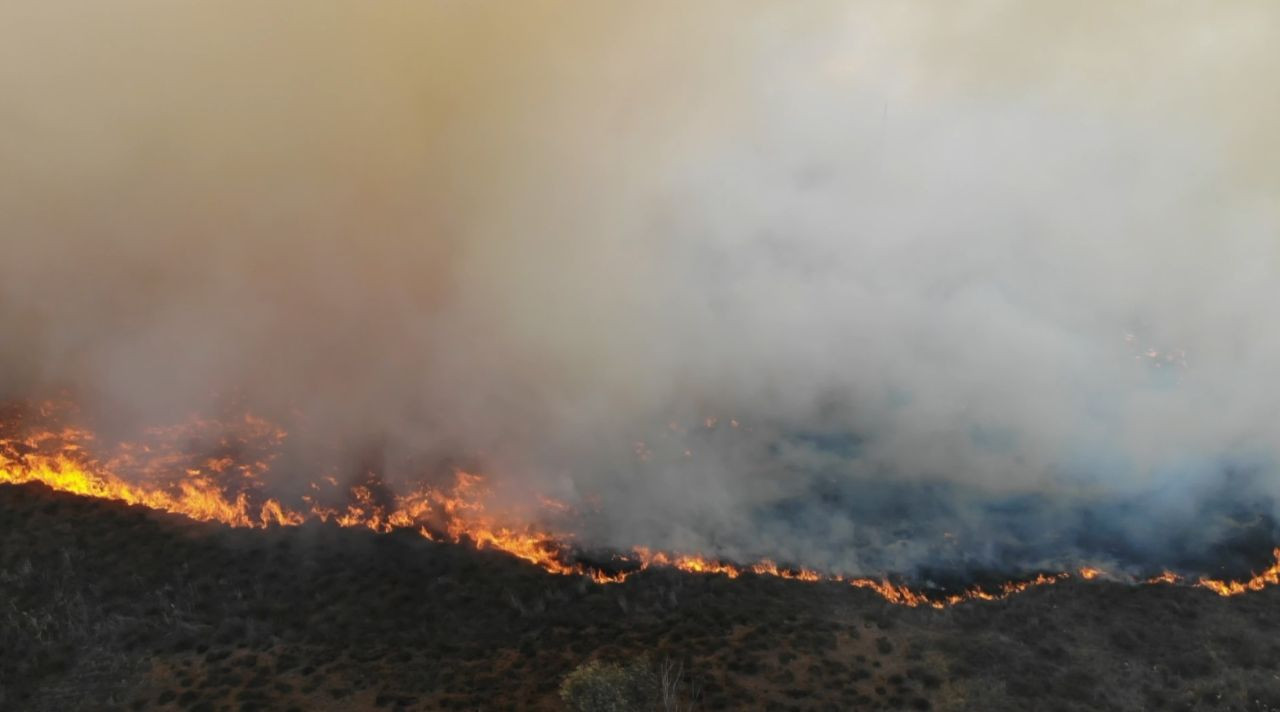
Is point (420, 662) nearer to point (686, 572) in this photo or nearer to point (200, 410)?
point (686, 572)

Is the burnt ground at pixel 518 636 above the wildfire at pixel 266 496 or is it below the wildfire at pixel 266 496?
below

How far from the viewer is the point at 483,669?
26797mm

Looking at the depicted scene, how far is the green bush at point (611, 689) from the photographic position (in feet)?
79.7

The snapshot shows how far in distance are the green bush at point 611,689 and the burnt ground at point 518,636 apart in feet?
2.67

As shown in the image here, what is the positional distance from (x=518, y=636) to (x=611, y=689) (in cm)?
502

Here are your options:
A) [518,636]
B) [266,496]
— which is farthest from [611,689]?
[266,496]

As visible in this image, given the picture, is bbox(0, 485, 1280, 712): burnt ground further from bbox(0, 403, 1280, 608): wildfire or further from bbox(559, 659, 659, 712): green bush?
bbox(0, 403, 1280, 608): wildfire

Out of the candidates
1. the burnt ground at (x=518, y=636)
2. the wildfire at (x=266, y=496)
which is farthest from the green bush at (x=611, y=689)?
the wildfire at (x=266, y=496)

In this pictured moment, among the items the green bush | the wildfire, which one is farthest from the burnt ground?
the wildfire

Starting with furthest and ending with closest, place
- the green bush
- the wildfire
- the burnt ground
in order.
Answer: the wildfire → the burnt ground → the green bush

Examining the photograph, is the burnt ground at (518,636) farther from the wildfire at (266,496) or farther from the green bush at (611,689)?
the wildfire at (266,496)

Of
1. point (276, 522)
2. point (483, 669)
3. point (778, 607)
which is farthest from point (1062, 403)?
point (276, 522)

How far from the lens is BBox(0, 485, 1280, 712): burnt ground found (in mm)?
25109

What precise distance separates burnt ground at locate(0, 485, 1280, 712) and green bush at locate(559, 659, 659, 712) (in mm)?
813
